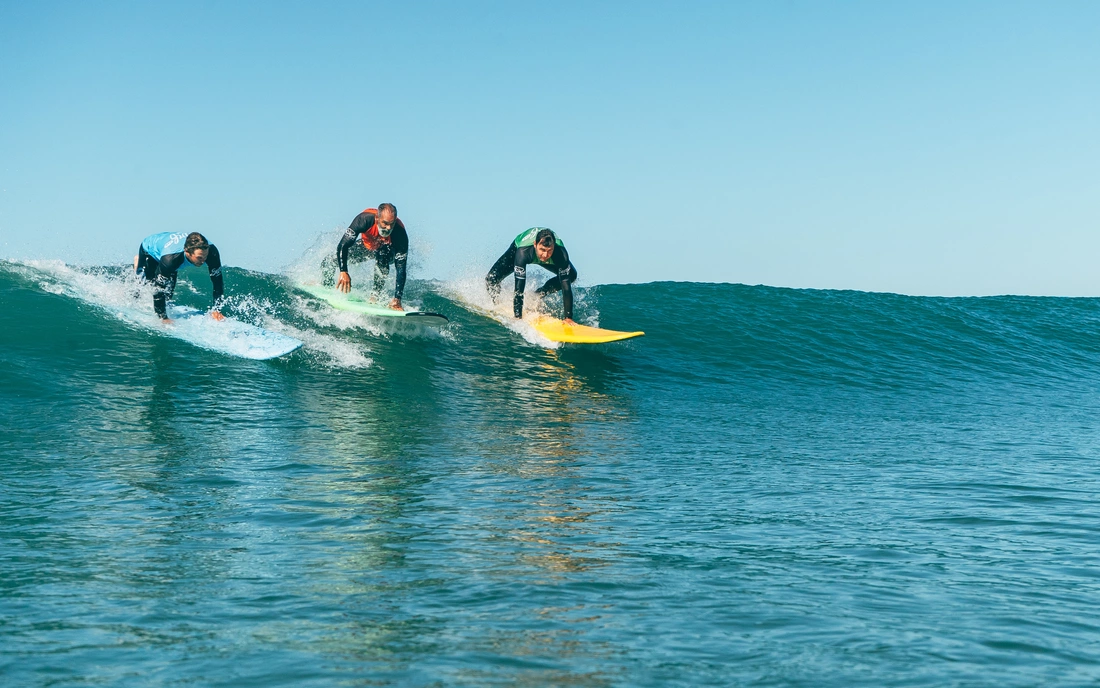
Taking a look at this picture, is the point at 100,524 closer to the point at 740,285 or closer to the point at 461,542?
the point at 461,542

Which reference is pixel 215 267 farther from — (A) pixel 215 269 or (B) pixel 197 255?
(B) pixel 197 255

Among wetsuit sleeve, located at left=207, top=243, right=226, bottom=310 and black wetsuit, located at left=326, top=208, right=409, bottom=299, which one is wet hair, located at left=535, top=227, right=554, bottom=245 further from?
wetsuit sleeve, located at left=207, top=243, right=226, bottom=310

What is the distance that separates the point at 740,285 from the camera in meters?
21.8

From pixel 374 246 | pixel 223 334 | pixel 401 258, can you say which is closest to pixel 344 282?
pixel 374 246

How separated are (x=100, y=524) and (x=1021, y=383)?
14.5m

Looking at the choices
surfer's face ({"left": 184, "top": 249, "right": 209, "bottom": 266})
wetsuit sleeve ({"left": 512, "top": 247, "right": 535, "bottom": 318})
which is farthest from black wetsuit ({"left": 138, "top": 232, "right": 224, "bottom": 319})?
wetsuit sleeve ({"left": 512, "top": 247, "right": 535, "bottom": 318})

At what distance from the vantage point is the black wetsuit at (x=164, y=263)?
11.9m

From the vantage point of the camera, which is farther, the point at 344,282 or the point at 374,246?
the point at 344,282

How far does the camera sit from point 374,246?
45.4 ft

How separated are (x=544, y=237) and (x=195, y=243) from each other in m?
4.52

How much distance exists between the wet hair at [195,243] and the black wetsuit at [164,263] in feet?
0.62

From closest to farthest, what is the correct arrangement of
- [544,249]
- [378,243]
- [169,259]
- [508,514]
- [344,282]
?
[508,514]
[169,259]
[544,249]
[378,243]
[344,282]

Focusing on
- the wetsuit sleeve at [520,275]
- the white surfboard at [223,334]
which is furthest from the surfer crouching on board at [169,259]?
the wetsuit sleeve at [520,275]

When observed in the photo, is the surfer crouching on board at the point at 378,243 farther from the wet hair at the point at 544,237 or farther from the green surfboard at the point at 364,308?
the wet hair at the point at 544,237
